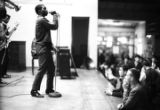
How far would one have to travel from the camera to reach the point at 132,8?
14578 millimetres

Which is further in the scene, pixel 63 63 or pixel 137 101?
pixel 63 63

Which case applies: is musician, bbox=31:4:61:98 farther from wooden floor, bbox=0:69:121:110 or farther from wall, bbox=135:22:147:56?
wall, bbox=135:22:147:56

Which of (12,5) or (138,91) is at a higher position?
(12,5)

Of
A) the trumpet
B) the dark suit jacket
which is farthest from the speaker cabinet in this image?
the dark suit jacket

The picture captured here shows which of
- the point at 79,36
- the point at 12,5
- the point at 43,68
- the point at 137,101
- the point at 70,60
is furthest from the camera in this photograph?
the point at 79,36

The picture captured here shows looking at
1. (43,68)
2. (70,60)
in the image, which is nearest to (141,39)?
(70,60)

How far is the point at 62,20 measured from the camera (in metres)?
9.32

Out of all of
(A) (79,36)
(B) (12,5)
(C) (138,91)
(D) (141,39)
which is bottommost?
(C) (138,91)

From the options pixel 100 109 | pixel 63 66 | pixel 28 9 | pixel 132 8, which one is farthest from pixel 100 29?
pixel 100 109

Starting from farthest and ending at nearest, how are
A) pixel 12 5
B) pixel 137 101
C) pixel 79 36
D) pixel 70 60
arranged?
1. pixel 79 36
2. pixel 70 60
3. pixel 12 5
4. pixel 137 101

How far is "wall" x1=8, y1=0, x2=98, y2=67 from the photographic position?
30.2 ft

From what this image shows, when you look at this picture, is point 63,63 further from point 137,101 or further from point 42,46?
point 137,101

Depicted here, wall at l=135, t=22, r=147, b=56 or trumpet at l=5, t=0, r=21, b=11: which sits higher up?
trumpet at l=5, t=0, r=21, b=11

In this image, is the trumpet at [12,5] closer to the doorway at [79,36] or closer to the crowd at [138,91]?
the crowd at [138,91]
